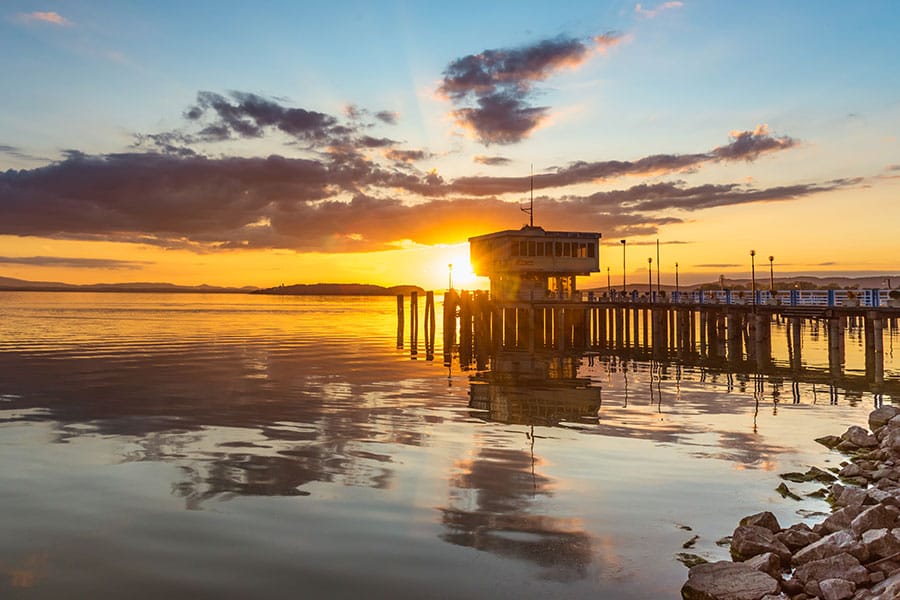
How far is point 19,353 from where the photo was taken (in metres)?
44.9

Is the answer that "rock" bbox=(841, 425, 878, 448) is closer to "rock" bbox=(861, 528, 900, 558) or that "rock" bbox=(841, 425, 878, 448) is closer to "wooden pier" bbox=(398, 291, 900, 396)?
"rock" bbox=(861, 528, 900, 558)

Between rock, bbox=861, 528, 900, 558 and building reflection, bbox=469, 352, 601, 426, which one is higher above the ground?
rock, bbox=861, 528, 900, 558

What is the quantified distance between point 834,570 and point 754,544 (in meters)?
1.45

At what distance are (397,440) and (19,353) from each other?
36.3 metres

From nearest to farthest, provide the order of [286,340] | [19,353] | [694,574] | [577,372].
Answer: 1. [694,574]
2. [577,372]
3. [19,353]
4. [286,340]

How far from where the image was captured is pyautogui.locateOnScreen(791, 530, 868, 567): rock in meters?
9.74

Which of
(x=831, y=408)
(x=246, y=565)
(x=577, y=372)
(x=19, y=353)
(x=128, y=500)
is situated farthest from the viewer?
(x=19, y=353)

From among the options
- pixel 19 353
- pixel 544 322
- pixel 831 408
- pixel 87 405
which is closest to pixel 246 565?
pixel 87 405

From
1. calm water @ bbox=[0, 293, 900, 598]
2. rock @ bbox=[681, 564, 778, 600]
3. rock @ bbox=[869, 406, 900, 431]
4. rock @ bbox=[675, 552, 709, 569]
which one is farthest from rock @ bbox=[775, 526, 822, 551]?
rock @ bbox=[869, 406, 900, 431]

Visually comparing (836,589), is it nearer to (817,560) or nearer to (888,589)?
(817,560)

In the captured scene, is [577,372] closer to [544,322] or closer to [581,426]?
[581,426]

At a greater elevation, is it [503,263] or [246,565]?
[503,263]

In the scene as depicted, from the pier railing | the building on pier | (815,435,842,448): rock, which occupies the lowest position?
(815,435,842,448): rock

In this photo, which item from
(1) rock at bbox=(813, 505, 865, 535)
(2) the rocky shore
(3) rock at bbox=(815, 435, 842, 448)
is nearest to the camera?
→ (2) the rocky shore
